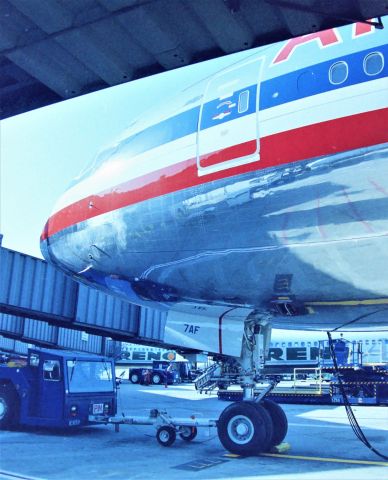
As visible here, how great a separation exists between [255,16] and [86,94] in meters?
1.56

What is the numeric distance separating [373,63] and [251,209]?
1796mm

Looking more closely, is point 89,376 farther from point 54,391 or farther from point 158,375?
point 158,375

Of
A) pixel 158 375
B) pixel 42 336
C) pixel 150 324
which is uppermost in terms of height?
pixel 150 324

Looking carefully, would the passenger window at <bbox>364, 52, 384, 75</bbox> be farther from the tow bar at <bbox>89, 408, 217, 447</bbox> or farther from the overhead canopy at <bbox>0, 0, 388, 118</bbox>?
the tow bar at <bbox>89, 408, 217, 447</bbox>

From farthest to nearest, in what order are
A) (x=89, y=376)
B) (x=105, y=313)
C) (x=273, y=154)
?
(x=105, y=313) → (x=89, y=376) → (x=273, y=154)

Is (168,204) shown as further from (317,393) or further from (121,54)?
(317,393)

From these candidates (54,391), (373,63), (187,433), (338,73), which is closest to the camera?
(373,63)

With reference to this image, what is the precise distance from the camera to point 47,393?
1058 centimetres

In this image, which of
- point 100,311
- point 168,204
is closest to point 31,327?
point 100,311

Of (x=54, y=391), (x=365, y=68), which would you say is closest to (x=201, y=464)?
(x=54, y=391)

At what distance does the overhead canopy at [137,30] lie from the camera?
3.37 m

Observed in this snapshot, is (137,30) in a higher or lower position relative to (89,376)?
higher

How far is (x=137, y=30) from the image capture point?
11.9 ft

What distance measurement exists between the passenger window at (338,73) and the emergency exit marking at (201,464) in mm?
4938
